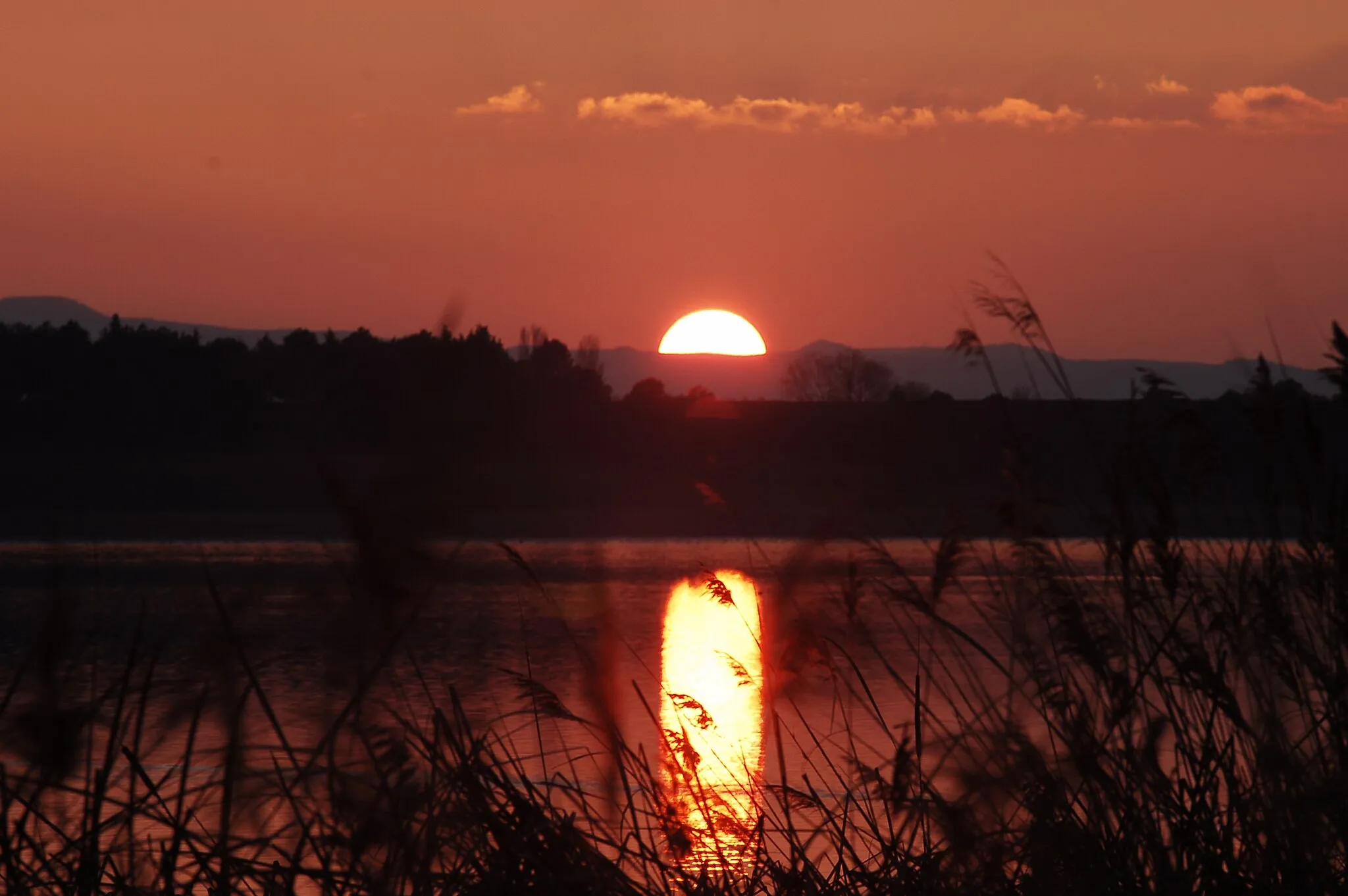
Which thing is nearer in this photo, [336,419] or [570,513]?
[336,419]

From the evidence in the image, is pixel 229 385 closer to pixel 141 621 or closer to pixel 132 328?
pixel 132 328

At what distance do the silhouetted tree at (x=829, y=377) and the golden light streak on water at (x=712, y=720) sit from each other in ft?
136

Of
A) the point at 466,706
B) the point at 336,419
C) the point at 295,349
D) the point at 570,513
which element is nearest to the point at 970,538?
the point at 336,419

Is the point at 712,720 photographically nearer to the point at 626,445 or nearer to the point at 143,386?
the point at 626,445

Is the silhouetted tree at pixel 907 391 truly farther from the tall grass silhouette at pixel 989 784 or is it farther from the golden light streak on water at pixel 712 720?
the tall grass silhouette at pixel 989 784

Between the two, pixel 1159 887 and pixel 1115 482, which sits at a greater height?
pixel 1115 482

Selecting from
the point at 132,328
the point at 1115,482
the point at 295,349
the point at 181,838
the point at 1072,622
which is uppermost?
the point at 132,328

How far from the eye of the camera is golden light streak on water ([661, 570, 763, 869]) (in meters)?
2.91

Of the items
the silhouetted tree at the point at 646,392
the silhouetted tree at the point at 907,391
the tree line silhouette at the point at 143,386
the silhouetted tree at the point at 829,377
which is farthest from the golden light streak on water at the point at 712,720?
the silhouetted tree at the point at 829,377

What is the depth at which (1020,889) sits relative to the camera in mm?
2670

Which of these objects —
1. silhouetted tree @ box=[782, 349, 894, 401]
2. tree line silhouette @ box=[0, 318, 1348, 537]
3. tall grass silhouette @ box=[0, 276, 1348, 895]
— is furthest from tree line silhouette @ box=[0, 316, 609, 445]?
silhouetted tree @ box=[782, 349, 894, 401]

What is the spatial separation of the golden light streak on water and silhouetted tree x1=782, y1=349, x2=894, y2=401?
41.4 m

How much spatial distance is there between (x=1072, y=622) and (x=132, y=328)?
115 ft

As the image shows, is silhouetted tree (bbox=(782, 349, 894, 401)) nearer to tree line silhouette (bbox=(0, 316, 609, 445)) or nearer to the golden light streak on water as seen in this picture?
tree line silhouette (bbox=(0, 316, 609, 445))
